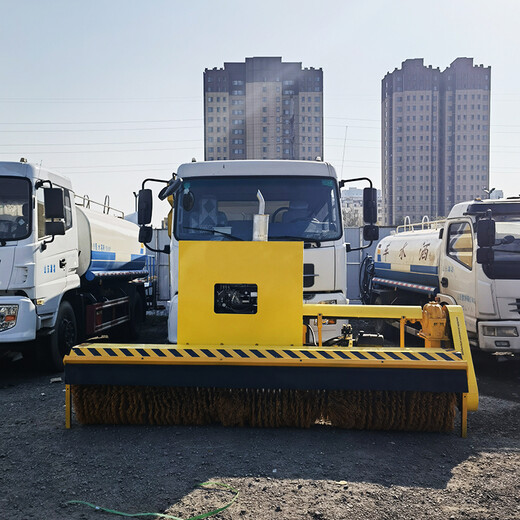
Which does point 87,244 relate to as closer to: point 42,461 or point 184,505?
point 42,461

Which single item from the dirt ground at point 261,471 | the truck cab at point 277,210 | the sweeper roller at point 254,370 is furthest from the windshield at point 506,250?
the sweeper roller at point 254,370

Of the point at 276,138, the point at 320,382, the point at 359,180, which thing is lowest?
the point at 320,382

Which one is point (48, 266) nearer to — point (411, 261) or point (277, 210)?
point (277, 210)

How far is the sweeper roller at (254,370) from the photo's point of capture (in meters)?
4.11

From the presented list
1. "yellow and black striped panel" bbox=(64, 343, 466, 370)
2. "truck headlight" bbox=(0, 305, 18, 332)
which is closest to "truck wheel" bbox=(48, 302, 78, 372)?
"truck headlight" bbox=(0, 305, 18, 332)

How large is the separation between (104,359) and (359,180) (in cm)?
354

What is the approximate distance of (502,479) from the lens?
11.5 feet

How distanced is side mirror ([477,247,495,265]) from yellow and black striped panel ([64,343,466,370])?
8.67 ft

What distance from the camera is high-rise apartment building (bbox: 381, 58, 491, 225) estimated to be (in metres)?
82.5

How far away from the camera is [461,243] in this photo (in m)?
7.17

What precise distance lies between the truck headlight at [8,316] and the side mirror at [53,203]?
46.5 inches

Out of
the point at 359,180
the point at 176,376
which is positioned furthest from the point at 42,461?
the point at 359,180

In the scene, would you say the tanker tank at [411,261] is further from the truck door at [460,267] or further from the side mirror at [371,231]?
the side mirror at [371,231]

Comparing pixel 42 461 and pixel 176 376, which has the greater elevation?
pixel 176 376
